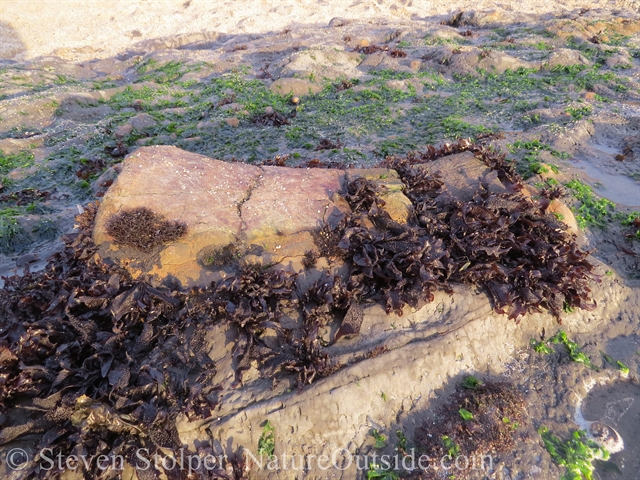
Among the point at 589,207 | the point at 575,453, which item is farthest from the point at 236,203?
the point at 589,207

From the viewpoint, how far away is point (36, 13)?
2345 cm

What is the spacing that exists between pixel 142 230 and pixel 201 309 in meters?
1.23

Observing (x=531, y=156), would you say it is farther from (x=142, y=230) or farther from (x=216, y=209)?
(x=142, y=230)

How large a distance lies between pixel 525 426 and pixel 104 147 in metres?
9.67

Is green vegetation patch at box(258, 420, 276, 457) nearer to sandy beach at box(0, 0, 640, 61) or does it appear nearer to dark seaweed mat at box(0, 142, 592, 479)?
dark seaweed mat at box(0, 142, 592, 479)

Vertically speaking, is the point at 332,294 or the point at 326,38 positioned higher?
the point at 332,294

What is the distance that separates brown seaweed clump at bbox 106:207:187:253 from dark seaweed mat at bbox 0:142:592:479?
1.05 feet

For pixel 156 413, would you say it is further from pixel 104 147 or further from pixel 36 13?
pixel 36 13

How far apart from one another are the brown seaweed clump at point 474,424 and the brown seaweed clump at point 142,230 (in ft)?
10.8

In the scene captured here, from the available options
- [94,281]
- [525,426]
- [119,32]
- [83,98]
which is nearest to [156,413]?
[94,281]

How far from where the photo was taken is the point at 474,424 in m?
3.38

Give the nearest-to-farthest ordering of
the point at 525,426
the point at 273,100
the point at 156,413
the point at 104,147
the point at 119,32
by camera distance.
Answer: the point at 156,413 < the point at 525,426 < the point at 104,147 < the point at 273,100 < the point at 119,32

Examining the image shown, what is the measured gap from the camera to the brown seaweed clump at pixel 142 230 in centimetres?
423

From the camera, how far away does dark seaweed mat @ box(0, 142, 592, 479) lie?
10.5 feet
